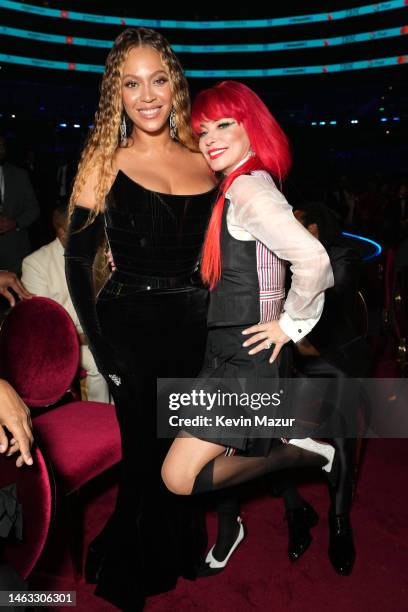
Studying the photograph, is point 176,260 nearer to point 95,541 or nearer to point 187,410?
point 187,410

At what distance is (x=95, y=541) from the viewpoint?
2.04 meters

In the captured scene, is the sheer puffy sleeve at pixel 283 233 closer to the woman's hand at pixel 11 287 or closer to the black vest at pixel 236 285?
the black vest at pixel 236 285

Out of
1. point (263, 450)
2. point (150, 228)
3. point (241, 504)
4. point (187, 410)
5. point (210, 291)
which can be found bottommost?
point (241, 504)

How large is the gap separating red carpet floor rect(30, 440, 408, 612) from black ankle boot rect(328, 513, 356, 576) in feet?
0.09

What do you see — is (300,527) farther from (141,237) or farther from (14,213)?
(14,213)

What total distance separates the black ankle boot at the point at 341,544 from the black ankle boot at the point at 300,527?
91 mm

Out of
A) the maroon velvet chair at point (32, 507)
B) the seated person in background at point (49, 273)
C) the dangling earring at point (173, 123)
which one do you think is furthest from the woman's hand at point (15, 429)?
the seated person in background at point (49, 273)

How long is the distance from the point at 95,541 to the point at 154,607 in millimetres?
320

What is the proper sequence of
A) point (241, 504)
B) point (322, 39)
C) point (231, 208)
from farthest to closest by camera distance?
1. point (322, 39)
2. point (241, 504)
3. point (231, 208)

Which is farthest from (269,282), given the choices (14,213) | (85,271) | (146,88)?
(14,213)

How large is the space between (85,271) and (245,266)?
1.59 feet

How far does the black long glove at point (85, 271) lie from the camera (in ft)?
5.58

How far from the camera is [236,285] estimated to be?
1575 mm

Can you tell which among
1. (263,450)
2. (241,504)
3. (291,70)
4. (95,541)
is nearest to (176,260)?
(263,450)
